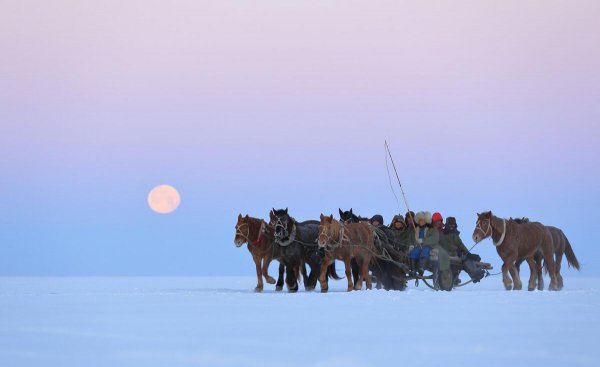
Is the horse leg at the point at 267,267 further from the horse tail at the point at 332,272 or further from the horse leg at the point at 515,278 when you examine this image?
the horse leg at the point at 515,278

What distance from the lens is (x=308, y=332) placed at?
12844 millimetres

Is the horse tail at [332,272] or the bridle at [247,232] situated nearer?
the bridle at [247,232]

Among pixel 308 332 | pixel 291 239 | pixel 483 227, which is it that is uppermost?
pixel 483 227

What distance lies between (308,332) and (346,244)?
9569mm

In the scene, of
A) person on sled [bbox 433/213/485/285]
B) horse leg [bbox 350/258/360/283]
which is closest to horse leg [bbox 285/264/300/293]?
horse leg [bbox 350/258/360/283]

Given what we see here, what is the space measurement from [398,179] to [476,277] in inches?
148

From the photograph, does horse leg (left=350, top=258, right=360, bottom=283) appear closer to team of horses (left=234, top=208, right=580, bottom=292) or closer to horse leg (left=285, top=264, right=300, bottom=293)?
team of horses (left=234, top=208, right=580, bottom=292)

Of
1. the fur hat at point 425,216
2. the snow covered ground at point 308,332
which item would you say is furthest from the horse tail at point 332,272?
the snow covered ground at point 308,332

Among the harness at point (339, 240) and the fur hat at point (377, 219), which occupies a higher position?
the fur hat at point (377, 219)

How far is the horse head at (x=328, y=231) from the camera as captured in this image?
861 inches

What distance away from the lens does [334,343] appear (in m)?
11.6

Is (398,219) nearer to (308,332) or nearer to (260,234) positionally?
(260,234)

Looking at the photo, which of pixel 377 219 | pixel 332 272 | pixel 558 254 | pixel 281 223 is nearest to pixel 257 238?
pixel 281 223

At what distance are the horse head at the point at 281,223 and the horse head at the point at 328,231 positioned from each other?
0.82m
